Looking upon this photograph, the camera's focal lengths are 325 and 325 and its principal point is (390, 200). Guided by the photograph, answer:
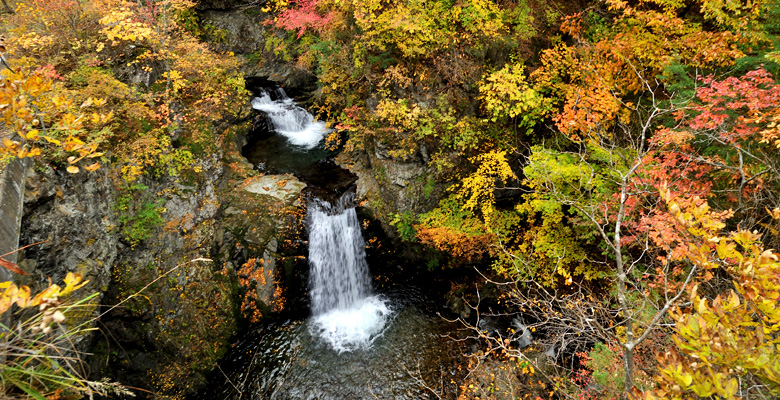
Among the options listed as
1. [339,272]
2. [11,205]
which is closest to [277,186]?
[339,272]

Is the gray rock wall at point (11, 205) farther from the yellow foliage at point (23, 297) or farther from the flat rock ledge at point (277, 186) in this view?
the flat rock ledge at point (277, 186)

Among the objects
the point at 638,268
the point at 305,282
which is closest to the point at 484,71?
the point at 638,268

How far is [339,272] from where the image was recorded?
414 inches

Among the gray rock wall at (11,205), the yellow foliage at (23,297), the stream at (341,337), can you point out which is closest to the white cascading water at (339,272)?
the stream at (341,337)

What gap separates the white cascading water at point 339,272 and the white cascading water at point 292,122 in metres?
4.96

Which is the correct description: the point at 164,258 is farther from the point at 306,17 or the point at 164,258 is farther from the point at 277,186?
the point at 306,17

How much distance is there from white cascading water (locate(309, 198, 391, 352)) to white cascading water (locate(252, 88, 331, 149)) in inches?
195

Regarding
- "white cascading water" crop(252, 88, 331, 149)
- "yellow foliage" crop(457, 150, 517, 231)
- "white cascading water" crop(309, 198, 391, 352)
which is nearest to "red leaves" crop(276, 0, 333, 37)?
"white cascading water" crop(252, 88, 331, 149)

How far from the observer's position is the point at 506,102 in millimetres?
9312

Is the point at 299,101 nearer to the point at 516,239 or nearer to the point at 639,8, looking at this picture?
the point at 516,239

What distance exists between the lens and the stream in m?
8.03

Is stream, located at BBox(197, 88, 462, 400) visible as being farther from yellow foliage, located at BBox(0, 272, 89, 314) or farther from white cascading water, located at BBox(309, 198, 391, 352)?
yellow foliage, located at BBox(0, 272, 89, 314)

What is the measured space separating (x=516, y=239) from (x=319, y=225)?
6041 millimetres

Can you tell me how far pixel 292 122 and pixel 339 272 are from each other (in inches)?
322
